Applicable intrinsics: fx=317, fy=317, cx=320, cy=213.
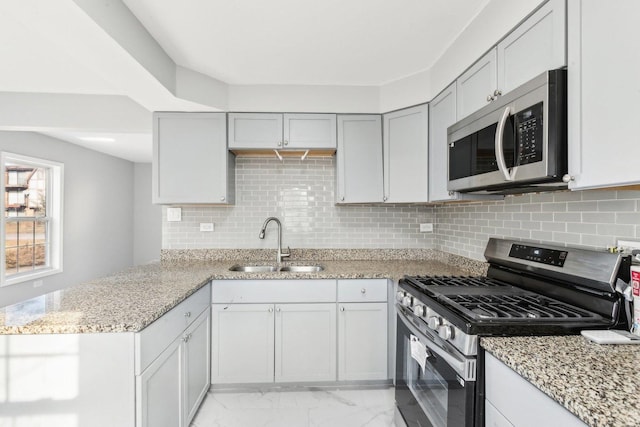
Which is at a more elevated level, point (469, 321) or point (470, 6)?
point (470, 6)

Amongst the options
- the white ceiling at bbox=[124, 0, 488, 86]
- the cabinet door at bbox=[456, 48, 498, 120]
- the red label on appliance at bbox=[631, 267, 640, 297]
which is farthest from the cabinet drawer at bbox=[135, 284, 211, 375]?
the cabinet door at bbox=[456, 48, 498, 120]

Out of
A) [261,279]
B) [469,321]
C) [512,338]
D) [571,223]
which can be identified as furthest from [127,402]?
[571,223]

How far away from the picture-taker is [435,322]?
1.39 meters

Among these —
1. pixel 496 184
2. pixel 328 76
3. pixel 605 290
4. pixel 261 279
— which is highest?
pixel 328 76

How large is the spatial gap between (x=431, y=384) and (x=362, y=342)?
0.96 meters

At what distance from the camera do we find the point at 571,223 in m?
1.54

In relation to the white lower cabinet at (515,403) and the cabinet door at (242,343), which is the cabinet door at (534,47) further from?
the cabinet door at (242,343)

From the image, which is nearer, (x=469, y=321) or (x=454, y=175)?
(x=469, y=321)

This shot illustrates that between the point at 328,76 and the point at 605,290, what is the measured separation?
7.05 ft

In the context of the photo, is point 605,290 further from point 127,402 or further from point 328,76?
point 328,76

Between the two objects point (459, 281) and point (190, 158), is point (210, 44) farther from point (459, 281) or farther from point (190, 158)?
point (459, 281)

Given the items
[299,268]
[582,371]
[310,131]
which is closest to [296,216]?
[299,268]

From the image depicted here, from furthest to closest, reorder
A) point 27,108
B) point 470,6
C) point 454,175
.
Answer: point 27,108
point 454,175
point 470,6

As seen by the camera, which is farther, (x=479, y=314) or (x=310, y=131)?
(x=310, y=131)
